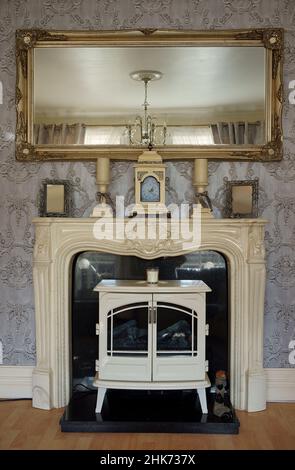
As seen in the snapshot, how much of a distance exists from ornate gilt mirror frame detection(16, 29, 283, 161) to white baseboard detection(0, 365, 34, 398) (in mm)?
1290

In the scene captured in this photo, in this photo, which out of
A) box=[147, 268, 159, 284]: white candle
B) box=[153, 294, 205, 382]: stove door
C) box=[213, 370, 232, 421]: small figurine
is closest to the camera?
box=[213, 370, 232, 421]: small figurine

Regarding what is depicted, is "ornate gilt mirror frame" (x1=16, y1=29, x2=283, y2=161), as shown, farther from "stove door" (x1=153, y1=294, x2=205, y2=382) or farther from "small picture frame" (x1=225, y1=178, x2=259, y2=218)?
"stove door" (x1=153, y1=294, x2=205, y2=382)

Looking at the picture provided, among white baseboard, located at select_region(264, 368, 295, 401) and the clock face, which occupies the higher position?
the clock face

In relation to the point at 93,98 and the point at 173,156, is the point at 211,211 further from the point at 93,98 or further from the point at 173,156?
the point at 93,98

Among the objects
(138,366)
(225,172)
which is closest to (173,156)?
(225,172)

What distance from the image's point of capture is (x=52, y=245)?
3.09 metres

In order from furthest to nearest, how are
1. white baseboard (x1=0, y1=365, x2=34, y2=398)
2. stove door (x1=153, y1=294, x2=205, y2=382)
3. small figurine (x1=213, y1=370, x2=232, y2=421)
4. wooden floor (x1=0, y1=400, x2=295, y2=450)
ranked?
white baseboard (x1=0, y1=365, x2=34, y2=398), stove door (x1=153, y1=294, x2=205, y2=382), small figurine (x1=213, y1=370, x2=232, y2=421), wooden floor (x1=0, y1=400, x2=295, y2=450)

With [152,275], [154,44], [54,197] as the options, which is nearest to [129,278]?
[152,275]

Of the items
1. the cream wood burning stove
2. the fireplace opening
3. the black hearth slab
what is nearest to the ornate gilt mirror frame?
the fireplace opening

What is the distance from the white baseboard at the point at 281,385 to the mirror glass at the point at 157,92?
142cm

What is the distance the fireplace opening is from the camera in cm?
330

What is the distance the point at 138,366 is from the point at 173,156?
1.26 meters

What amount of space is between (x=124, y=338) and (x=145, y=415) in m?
0.42

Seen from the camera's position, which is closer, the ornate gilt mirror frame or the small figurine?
the small figurine
